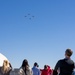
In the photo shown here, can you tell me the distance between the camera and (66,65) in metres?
10.6

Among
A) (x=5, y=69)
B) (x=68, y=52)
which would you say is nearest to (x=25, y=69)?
(x=5, y=69)

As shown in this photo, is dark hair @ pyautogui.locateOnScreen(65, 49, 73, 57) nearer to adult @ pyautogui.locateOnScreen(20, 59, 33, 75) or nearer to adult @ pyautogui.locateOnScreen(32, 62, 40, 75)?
adult @ pyautogui.locateOnScreen(20, 59, 33, 75)

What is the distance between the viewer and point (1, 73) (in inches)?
597

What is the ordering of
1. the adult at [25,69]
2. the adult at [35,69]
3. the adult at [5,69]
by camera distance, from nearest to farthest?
the adult at [25,69] → the adult at [5,69] → the adult at [35,69]

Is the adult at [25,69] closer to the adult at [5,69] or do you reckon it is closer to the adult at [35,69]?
the adult at [5,69]

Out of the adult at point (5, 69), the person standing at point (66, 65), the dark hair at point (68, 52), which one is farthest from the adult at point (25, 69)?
the dark hair at point (68, 52)

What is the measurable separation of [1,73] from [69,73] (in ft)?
17.5

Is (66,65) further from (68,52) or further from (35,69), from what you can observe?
(35,69)

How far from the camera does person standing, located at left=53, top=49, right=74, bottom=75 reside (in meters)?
10.5

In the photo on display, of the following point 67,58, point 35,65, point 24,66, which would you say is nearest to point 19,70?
point 24,66

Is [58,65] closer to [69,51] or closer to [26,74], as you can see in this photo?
[69,51]

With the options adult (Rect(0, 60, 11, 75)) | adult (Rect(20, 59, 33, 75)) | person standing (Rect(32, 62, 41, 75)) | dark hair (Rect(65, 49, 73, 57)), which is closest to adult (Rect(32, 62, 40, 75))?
person standing (Rect(32, 62, 41, 75))

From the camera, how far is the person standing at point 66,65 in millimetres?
10473

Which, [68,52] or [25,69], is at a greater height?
[68,52]
